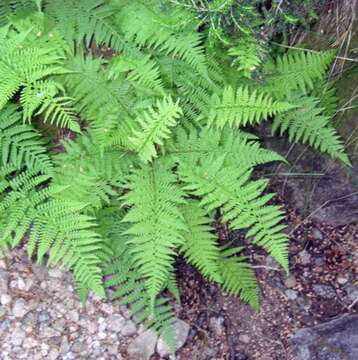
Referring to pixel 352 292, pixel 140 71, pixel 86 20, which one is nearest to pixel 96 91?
pixel 140 71

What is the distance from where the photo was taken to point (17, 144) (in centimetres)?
349

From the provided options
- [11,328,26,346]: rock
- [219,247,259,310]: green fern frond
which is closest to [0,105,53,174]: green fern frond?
[11,328,26,346]: rock

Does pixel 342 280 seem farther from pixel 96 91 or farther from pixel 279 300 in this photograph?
pixel 96 91

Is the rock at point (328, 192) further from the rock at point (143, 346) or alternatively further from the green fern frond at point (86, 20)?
the green fern frond at point (86, 20)

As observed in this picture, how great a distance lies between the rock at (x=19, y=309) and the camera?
144 inches

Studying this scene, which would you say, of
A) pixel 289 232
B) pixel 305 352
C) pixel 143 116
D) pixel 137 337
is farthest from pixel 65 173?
pixel 305 352

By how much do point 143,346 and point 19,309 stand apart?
951 mm

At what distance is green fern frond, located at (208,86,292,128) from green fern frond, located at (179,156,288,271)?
281 mm

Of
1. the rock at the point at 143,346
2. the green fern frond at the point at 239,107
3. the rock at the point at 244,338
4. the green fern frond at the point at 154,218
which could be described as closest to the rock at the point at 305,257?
the rock at the point at 244,338

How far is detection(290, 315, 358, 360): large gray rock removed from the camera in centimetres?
325

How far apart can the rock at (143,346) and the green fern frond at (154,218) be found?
0.51m

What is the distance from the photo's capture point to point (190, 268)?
3.87 meters

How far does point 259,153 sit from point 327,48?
3.15ft

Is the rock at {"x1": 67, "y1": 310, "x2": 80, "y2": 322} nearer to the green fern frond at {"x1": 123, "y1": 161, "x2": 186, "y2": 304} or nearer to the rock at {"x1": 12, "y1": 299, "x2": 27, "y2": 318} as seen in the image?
the rock at {"x1": 12, "y1": 299, "x2": 27, "y2": 318}
